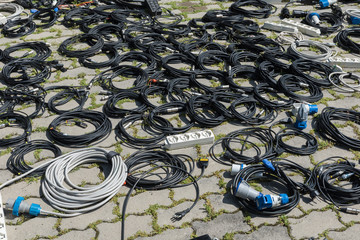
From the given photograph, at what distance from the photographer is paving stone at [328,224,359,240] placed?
3496mm

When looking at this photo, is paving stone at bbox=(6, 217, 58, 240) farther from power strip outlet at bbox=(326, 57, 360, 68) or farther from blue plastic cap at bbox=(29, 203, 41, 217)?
power strip outlet at bbox=(326, 57, 360, 68)

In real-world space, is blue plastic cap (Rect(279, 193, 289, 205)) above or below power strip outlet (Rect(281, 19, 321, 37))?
below

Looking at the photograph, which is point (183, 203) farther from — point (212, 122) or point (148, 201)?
point (212, 122)

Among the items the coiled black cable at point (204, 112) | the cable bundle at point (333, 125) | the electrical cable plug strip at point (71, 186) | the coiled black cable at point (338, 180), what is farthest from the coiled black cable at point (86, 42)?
the coiled black cable at point (338, 180)

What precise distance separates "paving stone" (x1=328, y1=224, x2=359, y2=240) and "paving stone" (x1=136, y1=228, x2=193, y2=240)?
1274 mm

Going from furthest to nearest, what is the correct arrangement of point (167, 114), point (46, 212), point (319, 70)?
point (319, 70)
point (167, 114)
point (46, 212)

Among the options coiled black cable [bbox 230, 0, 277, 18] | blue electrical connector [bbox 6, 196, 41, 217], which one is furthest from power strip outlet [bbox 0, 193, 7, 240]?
coiled black cable [bbox 230, 0, 277, 18]

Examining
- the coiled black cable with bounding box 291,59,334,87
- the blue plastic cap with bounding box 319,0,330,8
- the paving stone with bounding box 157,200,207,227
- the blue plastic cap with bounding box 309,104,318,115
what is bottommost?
the paving stone with bounding box 157,200,207,227

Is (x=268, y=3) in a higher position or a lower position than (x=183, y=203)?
higher

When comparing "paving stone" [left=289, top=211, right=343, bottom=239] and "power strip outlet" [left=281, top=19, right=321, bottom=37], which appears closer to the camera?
"paving stone" [left=289, top=211, right=343, bottom=239]

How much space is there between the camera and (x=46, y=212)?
3541 mm

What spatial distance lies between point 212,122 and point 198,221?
4.76 ft

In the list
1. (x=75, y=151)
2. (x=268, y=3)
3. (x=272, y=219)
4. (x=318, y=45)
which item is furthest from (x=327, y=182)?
(x=268, y=3)

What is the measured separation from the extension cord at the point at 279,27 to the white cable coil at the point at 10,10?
4455mm
